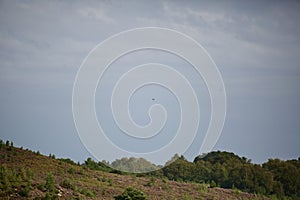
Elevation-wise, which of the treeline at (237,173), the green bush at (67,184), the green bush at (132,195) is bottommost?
the green bush at (132,195)

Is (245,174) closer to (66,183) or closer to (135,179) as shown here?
(135,179)

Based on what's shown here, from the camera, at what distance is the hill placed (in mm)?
19484

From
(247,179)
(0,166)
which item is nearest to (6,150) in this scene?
(0,166)

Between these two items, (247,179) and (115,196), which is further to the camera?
(247,179)

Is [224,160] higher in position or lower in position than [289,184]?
higher

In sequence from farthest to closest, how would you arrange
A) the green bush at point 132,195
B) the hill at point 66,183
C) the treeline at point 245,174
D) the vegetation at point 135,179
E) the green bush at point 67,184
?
the treeline at point 245,174 < the green bush at point 67,184 < the green bush at point 132,195 < the vegetation at point 135,179 < the hill at point 66,183

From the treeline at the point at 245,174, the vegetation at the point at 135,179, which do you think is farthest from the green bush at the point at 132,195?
the treeline at the point at 245,174

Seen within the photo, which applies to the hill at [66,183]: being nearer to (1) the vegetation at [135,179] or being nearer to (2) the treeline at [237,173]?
(1) the vegetation at [135,179]

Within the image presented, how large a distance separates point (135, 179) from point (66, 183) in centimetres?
593

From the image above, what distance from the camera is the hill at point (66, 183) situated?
19.5 meters

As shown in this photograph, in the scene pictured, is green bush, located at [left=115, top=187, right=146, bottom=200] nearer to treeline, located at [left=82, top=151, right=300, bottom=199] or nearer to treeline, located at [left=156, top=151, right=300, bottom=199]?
treeline, located at [left=82, top=151, right=300, bottom=199]

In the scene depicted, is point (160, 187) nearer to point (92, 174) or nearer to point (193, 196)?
point (193, 196)

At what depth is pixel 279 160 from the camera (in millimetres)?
37156

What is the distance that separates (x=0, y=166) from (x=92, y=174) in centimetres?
562
